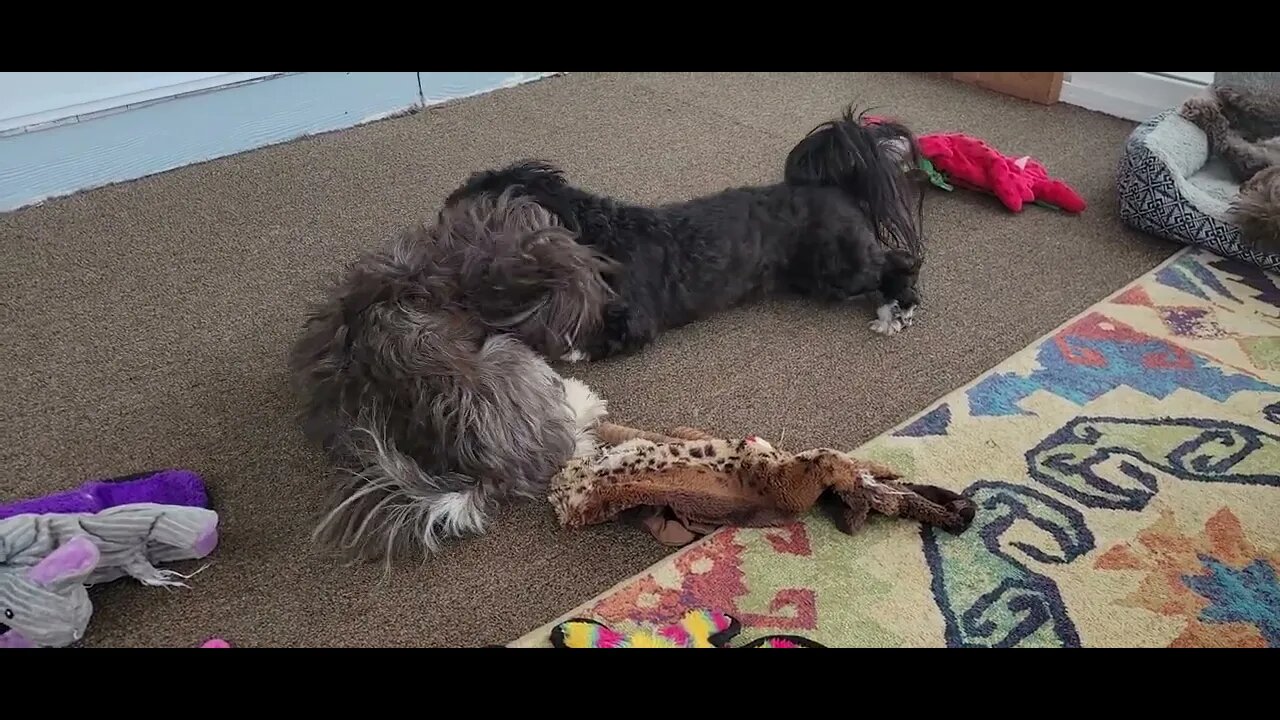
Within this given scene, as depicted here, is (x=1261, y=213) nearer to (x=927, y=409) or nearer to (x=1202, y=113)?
(x=1202, y=113)

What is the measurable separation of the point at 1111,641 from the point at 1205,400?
2.35 ft

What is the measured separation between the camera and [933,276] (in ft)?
7.48

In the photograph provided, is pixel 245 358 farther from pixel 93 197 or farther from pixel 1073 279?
pixel 1073 279

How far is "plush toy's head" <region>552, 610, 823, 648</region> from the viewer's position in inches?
52.0

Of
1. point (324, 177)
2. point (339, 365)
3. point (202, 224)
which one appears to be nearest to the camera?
point (339, 365)

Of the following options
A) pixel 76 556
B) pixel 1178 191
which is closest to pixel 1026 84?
pixel 1178 191

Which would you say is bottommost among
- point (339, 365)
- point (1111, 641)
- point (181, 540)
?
point (1111, 641)

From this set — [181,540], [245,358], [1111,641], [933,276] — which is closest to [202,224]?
[245,358]

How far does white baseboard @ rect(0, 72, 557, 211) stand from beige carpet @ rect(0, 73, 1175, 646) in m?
0.13

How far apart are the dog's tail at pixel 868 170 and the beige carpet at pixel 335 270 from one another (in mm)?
173

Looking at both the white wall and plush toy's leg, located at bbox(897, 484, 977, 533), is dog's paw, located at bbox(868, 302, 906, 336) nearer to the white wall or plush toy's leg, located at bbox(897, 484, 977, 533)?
plush toy's leg, located at bbox(897, 484, 977, 533)

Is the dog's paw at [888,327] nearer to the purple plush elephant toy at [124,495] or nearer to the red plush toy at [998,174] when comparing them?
the red plush toy at [998,174]

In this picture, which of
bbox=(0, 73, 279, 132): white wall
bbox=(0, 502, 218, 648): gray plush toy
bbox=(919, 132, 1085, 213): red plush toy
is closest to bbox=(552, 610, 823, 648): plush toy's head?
bbox=(0, 502, 218, 648): gray plush toy

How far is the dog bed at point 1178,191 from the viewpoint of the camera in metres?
2.29
